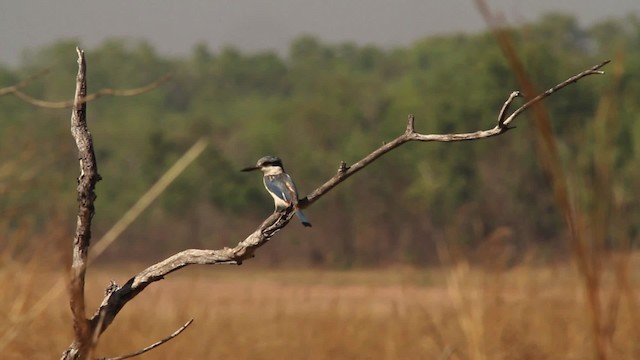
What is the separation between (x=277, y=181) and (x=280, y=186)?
0.06 meters

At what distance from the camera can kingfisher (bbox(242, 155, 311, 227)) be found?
7.83 feet

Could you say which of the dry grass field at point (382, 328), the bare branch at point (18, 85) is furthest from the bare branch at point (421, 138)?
the bare branch at point (18, 85)

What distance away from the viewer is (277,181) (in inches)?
106

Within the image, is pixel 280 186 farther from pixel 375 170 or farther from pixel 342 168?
pixel 375 170

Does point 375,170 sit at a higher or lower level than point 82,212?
higher

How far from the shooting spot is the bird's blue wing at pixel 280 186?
96.7 inches

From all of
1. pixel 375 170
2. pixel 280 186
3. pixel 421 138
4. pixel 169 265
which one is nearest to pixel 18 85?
pixel 169 265

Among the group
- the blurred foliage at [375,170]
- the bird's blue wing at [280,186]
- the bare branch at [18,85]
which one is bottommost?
the bird's blue wing at [280,186]

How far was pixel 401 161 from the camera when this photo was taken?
35750 mm

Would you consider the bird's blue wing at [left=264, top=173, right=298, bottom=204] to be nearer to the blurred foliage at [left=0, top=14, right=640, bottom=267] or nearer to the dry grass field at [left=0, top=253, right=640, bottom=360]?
the dry grass field at [left=0, top=253, right=640, bottom=360]

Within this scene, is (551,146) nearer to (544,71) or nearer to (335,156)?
(544,71)

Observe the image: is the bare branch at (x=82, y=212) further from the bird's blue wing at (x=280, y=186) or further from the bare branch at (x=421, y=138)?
the bird's blue wing at (x=280, y=186)

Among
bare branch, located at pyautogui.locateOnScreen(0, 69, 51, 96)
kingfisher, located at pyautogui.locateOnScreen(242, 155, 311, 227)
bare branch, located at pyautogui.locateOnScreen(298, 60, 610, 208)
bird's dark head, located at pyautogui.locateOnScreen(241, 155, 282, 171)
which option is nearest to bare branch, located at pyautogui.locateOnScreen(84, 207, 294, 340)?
bare branch, located at pyautogui.locateOnScreen(298, 60, 610, 208)

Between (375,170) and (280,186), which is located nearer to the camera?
(280,186)
